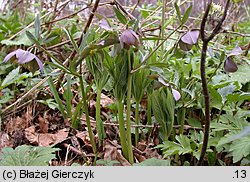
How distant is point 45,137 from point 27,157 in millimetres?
378

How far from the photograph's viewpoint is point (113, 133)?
115cm

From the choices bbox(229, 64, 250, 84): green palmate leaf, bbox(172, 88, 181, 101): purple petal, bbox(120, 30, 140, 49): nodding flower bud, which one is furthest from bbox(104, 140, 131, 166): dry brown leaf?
bbox(229, 64, 250, 84): green palmate leaf

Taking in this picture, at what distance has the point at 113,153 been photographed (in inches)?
37.1

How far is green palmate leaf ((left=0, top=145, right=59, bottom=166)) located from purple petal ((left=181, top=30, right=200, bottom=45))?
390 millimetres

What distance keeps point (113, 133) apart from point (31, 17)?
141cm

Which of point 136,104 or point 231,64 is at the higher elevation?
point 231,64

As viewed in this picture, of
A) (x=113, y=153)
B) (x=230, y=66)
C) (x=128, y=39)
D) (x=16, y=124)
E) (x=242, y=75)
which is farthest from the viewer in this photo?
(x=16, y=124)

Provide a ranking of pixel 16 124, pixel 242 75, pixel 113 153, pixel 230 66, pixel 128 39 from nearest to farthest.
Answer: pixel 128 39 → pixel 230 66 → pixel 113 153 → pixel 242 75 → pixel 16 124

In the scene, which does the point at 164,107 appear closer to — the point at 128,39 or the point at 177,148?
the point at 177,148

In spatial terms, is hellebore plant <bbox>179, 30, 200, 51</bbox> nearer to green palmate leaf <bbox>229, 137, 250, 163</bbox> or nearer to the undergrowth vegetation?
the undergrowth vegetation

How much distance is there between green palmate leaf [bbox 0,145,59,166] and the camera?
2.50 ft

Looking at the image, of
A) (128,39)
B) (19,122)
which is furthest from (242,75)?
(19,122)

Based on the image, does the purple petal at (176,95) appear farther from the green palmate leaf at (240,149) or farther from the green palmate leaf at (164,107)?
the green palmate leaf at (240,149)
